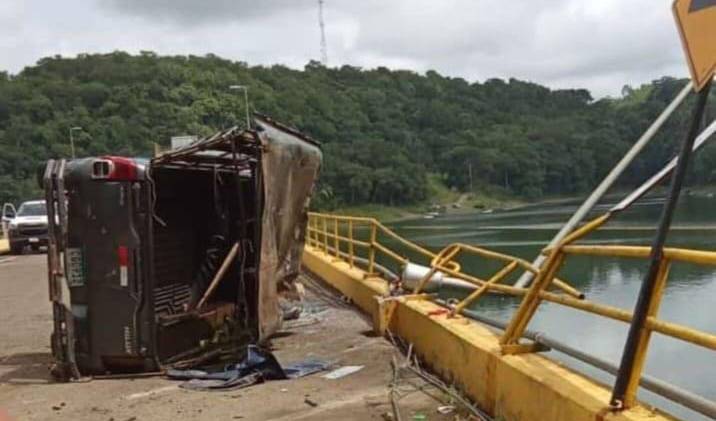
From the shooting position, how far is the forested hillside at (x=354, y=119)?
6500cm

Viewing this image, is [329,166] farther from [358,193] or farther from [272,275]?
[272,275]

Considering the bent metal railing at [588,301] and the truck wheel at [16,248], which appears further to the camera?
the truck wheel at [16,248]

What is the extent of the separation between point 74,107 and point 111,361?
72964mm

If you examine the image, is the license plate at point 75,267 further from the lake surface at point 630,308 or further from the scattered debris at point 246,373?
the lake surface at point 630,308

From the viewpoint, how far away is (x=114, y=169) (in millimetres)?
7012

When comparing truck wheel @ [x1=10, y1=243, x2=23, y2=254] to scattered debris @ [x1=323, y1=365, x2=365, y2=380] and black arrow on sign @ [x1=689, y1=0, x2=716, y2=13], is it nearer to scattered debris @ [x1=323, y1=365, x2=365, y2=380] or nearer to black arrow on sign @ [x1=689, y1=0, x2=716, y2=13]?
scattered debris @ [x1=323, y1=365, x2=365, y2=380]

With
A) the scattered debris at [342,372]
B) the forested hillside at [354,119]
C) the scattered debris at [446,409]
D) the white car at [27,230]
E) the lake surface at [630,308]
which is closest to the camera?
the scattered debris at [446,409]

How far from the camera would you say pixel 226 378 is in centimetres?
684

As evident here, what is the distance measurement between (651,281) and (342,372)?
398 cm

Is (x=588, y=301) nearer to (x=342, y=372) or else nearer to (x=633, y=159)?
(x=633, y=159)

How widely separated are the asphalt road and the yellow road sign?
3.11m

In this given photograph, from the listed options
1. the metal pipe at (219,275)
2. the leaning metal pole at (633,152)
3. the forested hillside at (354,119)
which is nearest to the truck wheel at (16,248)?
the metal pipe at (219,275)

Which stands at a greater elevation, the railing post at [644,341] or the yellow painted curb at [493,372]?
the railing post at [644,341]

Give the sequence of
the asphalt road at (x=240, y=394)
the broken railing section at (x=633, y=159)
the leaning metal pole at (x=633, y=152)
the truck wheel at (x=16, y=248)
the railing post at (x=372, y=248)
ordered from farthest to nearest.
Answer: the truck wheel at (x=16, y=248) → the railing post at (x=372, y=248) → the asphalt road at (x=240, y=394) → the leaning metal pole at (x=633, y=152) → the broken railing section at (x=633, y=159)
